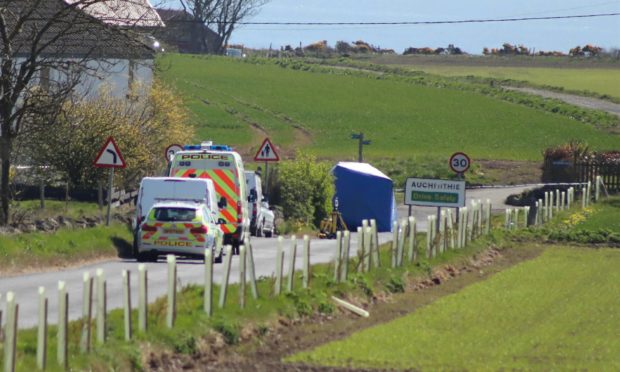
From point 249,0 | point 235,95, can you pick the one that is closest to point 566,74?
point 249,0

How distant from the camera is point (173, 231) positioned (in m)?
27.2

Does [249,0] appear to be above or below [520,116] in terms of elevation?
above

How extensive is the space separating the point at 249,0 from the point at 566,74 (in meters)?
32.7

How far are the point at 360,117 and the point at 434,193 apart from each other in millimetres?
55138

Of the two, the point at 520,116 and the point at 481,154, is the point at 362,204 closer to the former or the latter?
the point at 481,154

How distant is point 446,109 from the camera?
9081 centimetres

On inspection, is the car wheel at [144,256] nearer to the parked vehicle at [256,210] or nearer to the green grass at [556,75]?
the parked vehicle at [256,210]

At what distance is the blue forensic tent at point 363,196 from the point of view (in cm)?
4672

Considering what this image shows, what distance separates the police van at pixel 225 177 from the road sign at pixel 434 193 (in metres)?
4.02

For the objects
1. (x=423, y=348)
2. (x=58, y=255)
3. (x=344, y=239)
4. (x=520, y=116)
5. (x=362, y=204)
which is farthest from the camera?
(x=520, y=116)

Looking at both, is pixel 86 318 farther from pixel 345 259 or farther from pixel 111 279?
pixel 111 279

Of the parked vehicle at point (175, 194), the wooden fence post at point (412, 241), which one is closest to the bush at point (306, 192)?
the parked vehicle at point (175, 194)

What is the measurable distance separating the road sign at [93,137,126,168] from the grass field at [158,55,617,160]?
3920 centimetres

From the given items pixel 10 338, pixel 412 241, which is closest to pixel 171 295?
pixel 10 338
